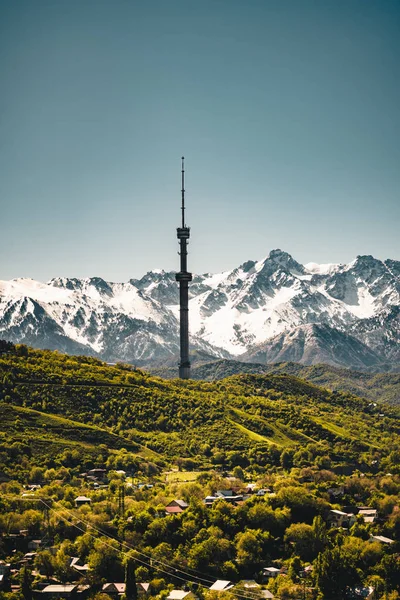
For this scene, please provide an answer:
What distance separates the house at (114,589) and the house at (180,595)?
5.36 meters

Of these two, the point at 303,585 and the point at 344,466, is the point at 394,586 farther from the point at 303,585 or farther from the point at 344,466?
the point at 344,466

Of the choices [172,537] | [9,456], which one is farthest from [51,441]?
[172,537]

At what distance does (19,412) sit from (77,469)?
1408 inches

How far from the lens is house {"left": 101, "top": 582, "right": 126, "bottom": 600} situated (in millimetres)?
93812

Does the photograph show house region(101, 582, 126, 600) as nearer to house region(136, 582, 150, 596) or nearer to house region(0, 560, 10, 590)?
house region(136, 582, 150, 596)

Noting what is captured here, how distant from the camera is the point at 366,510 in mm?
120688

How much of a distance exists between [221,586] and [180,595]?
4.92 meters

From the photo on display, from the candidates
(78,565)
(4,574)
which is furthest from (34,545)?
(4,574)

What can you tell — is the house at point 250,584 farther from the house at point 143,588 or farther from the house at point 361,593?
the house at point 143,588

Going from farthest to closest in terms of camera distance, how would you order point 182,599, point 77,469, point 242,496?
point 77,469, point 242,496, point 182,599

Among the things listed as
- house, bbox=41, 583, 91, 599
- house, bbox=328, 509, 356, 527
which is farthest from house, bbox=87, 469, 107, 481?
house, bbox=41, 583, 91, 599

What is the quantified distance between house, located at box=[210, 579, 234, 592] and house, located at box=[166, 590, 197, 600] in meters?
2.54

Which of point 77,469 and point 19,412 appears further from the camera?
point 19,412

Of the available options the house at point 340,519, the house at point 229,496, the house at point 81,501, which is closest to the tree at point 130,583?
the house at point 229,496
